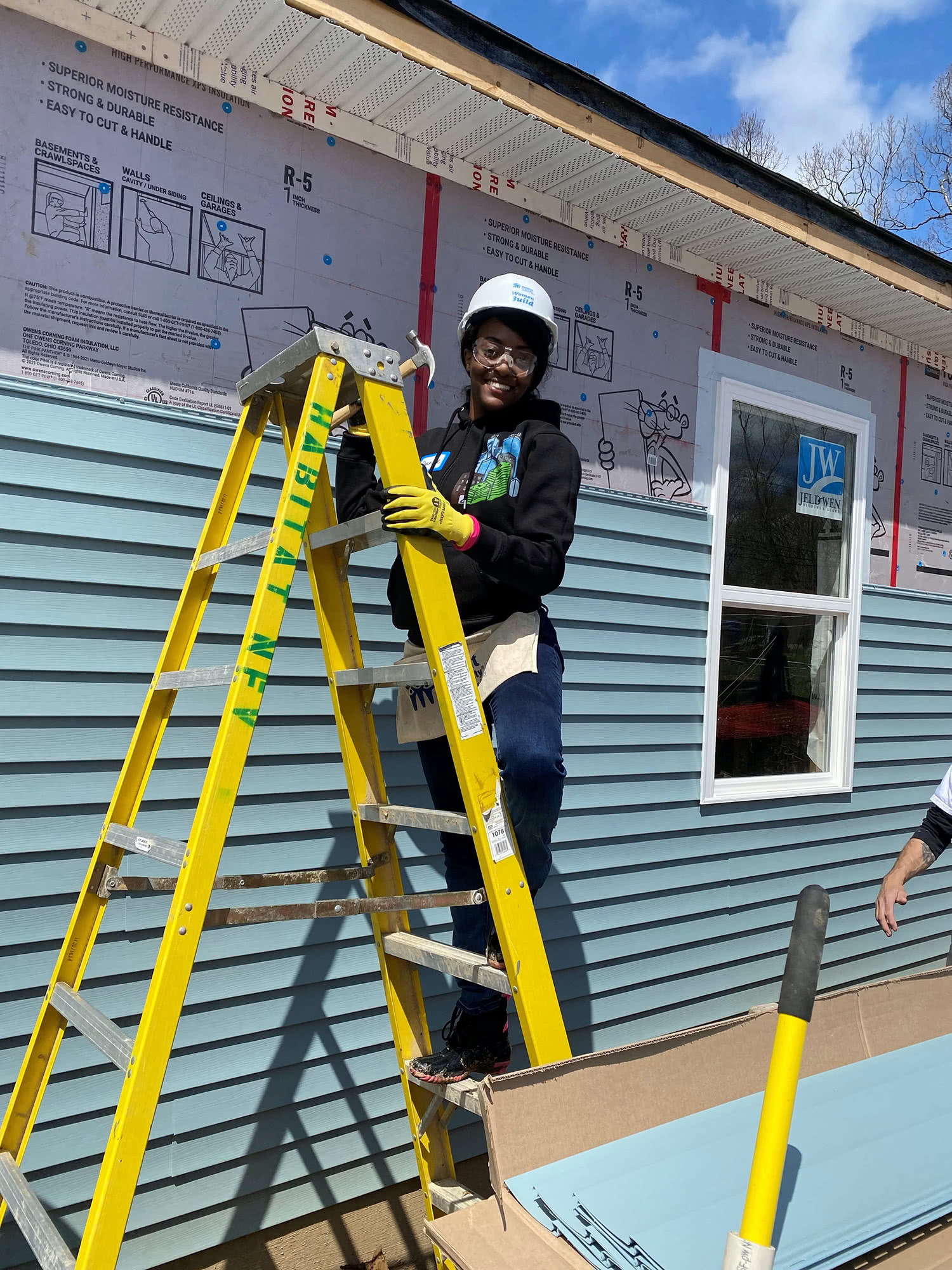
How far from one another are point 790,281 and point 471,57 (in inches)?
77.3

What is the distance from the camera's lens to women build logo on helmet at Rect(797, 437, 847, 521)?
15.1 ft

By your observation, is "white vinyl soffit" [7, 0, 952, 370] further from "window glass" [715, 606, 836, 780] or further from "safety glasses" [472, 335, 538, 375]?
"window glass" [715, 606, 836, 780]

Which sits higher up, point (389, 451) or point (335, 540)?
point (389, 451)

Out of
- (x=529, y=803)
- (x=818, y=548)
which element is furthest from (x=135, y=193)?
(x=818, y=548)

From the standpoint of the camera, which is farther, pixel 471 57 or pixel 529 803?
pixel 471 57

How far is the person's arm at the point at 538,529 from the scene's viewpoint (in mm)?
1794

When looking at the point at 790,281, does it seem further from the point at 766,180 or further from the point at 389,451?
the point at 389,451

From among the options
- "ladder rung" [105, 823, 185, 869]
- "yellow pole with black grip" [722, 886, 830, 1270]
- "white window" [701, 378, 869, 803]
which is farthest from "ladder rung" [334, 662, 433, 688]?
"white window" [701, 378, 869, 803]

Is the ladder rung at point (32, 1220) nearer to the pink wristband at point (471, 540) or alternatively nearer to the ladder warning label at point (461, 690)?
the ladder warning label at point (461, 690)

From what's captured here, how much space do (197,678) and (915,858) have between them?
1918 mm

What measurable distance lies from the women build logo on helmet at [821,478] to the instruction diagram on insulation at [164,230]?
2.40 metres

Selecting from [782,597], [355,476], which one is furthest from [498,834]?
[782,597]

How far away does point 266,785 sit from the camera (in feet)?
9.16

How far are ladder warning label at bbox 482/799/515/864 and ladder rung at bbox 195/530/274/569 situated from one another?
64cm
